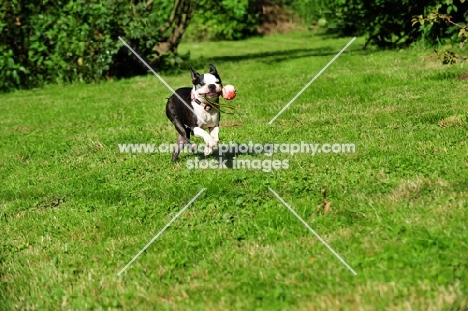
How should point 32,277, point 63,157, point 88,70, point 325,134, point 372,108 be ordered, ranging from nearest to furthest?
1. point 32,277
2. point 325,134
3. point 63,157
4. point 372,108
5. point 88,70

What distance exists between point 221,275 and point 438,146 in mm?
3533

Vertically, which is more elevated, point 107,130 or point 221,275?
point 221,275

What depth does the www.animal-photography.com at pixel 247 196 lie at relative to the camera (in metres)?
3.92

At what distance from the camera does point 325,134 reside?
8125mm

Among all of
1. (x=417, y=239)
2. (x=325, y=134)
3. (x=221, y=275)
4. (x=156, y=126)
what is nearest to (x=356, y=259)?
(x=417, y=239)

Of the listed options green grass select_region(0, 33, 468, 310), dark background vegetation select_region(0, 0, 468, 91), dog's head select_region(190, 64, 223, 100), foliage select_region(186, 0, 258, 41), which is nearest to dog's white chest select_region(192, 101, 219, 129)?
dog's head select_region(190, 64, 223, 100)

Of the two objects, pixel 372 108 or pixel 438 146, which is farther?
pixel 372 108

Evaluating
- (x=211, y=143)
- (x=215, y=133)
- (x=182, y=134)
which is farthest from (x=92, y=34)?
(x=211, y=143)

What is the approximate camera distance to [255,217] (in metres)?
→ 5.15

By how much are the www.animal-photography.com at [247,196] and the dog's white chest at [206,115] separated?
0.02 meters

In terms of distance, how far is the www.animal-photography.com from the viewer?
3.92 m

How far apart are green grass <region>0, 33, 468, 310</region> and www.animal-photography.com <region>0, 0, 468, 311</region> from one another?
0.06ft

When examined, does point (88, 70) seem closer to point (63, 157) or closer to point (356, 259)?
point (63, 157)

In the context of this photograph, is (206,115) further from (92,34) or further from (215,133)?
(92,34)
